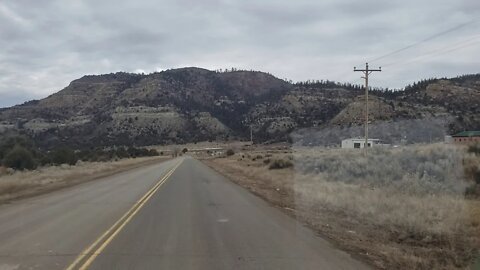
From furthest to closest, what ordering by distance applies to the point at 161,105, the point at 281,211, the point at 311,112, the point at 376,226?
the point at 161,105
the point at 311,112
the point at 281,211
the point at 376,226

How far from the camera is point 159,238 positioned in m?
11.6

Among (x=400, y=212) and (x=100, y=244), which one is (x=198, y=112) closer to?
(x=400, y=212)

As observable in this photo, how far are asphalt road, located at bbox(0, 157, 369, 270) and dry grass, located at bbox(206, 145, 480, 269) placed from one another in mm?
905

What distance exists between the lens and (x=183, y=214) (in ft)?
53.5

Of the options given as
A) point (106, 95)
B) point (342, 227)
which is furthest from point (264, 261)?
point (106, 95)

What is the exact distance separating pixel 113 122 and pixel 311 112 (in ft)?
192

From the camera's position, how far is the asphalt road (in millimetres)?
9094

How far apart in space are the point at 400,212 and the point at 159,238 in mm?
6704

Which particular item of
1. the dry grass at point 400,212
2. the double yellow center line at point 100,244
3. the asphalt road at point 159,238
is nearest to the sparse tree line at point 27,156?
the dry grass at point 400,212

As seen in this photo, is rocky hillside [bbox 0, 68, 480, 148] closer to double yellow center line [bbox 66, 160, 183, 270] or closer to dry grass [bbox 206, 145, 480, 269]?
dry grass [bbox 206, 145, 480, 269]

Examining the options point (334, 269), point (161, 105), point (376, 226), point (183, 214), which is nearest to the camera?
point (334, 269)

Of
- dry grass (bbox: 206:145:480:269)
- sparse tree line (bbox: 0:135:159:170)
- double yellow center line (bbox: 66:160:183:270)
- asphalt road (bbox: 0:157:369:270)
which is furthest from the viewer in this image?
sparse tree line (bbox: 0:135:159:170)

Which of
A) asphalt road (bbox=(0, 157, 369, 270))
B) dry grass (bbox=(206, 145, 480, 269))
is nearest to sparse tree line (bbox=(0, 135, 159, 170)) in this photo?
dry grass (bbox=(206, 145, 480, 269))

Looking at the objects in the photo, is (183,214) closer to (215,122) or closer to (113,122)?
(113,122)
